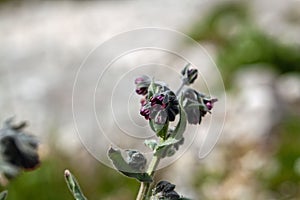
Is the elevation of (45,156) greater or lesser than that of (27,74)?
lesser

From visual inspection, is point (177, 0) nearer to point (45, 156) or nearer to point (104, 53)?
point (104, 53)

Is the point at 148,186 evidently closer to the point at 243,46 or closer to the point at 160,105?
the point at 160,105

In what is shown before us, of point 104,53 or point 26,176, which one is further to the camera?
point 104,53

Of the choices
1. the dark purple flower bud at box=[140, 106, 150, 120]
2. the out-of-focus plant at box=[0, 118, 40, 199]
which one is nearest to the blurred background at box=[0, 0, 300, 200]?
the out-of-focus plant at box=[0, 118, 40, 199]

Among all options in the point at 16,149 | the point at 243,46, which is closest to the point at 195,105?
the point at 16,149

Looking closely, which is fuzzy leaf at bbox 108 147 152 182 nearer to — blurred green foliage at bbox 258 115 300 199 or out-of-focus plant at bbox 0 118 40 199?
out-of-focus plant at bbox 0 118 40 199

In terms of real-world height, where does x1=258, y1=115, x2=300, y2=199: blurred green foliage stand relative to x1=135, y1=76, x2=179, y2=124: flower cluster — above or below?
above

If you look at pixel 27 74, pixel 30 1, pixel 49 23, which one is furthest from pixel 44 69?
pixel 30 1

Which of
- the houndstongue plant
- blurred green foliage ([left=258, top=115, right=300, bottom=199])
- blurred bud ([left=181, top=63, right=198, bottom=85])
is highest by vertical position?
blurred green foliage ([left=258, top=115, right=300, bottom=199])
